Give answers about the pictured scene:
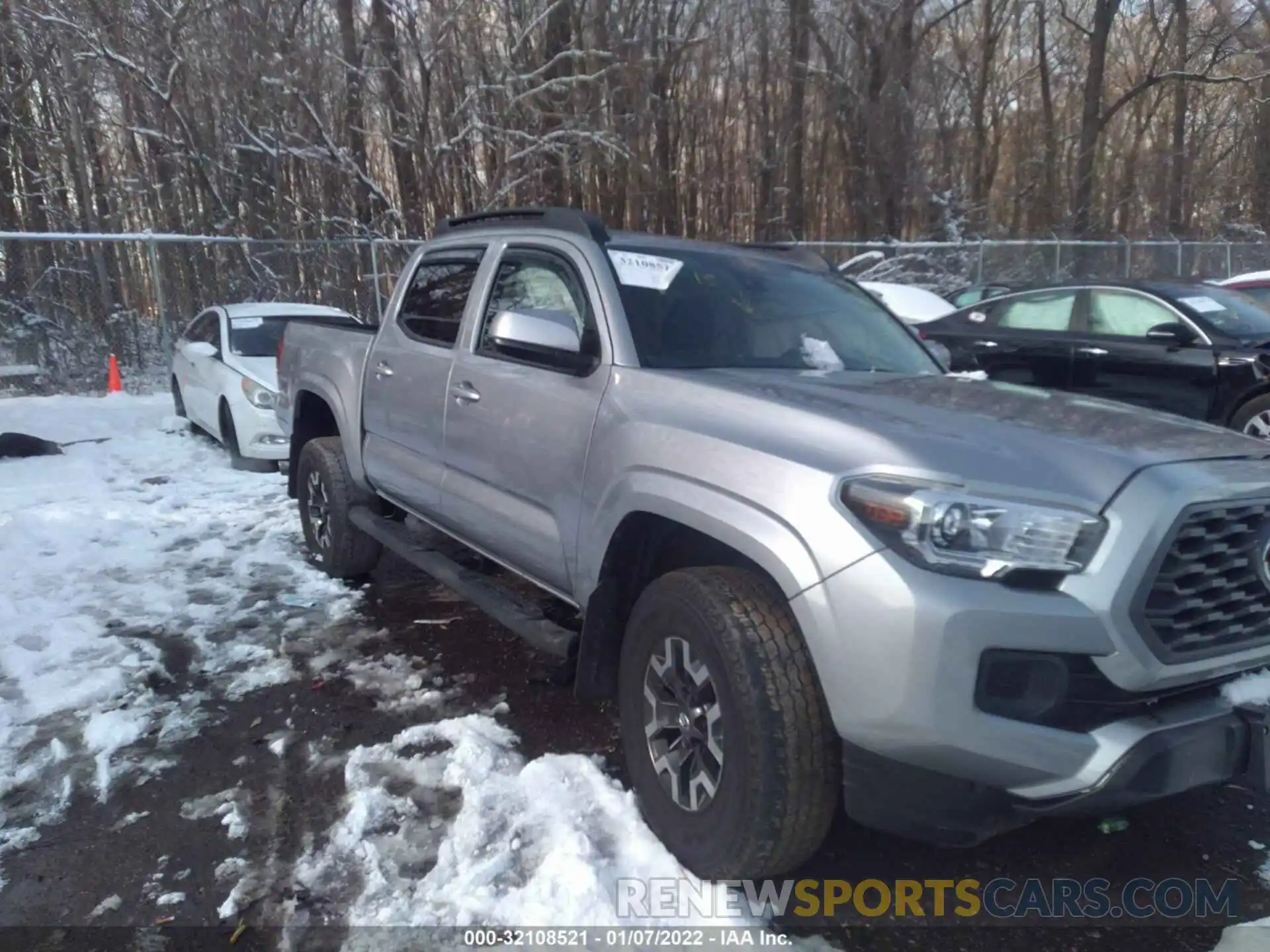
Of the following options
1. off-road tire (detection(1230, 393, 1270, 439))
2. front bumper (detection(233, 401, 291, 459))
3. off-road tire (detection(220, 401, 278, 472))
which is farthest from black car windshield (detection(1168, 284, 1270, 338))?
off-road tire (detection(220, 401, 278, 472))

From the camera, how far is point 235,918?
277cm

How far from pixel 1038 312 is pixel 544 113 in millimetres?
10411

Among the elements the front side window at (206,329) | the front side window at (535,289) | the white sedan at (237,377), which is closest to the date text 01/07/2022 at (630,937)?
the front side window at (535,289)

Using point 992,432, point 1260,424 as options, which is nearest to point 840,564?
point 992,432

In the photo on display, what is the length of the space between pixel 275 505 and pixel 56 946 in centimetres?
508

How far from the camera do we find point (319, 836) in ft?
10.3

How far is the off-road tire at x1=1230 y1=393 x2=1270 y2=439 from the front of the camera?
7691 millimetres

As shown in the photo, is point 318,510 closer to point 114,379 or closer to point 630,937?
point 630,937

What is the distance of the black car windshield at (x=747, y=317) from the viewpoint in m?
3.54

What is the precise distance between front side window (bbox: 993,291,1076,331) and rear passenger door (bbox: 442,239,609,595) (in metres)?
6.82

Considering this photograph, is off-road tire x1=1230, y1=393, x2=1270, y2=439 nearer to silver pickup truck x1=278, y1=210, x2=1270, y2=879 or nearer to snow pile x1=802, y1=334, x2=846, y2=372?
silver pickup truck x1=278, y1=210, x2=1270, y2=879

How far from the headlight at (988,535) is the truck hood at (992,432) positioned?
0.07 metres

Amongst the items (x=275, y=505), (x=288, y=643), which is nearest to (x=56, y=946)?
(x=288, y=643)

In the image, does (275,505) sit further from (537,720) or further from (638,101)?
(638,101)
